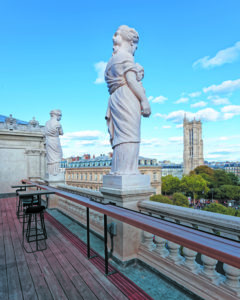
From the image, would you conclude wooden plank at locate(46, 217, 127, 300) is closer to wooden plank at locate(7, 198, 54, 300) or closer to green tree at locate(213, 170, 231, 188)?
wooden plank at locate(7, 198, 54, 300)

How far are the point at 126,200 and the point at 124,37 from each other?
2808 mm

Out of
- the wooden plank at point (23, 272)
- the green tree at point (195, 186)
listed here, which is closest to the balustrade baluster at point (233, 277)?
the wooden plank at point (23, 272)

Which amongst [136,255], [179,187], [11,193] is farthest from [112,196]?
[179,187]

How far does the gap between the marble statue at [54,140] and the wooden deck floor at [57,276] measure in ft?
12.3

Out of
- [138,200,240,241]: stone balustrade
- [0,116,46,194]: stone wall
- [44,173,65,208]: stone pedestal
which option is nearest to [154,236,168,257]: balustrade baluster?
[138,200,240,241]: stone balustrade

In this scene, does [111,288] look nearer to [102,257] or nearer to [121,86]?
[102,257]

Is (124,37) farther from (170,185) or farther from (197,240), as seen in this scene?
(170,185)

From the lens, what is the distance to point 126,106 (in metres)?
3.04

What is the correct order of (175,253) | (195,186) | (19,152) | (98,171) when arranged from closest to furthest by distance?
(175,253) < (19,152) < (98,171) < (195,186)

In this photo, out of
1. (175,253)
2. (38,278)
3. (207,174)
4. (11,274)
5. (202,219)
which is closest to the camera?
(202,219)

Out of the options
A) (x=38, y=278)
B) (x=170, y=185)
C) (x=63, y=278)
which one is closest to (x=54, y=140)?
(x=38, y=278)

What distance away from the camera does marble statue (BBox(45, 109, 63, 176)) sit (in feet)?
23.5

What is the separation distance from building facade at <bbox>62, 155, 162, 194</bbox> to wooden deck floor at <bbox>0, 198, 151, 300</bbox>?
40.3 metres

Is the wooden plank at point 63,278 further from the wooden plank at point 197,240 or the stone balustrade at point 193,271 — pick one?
the wooden plank at point 197,240
